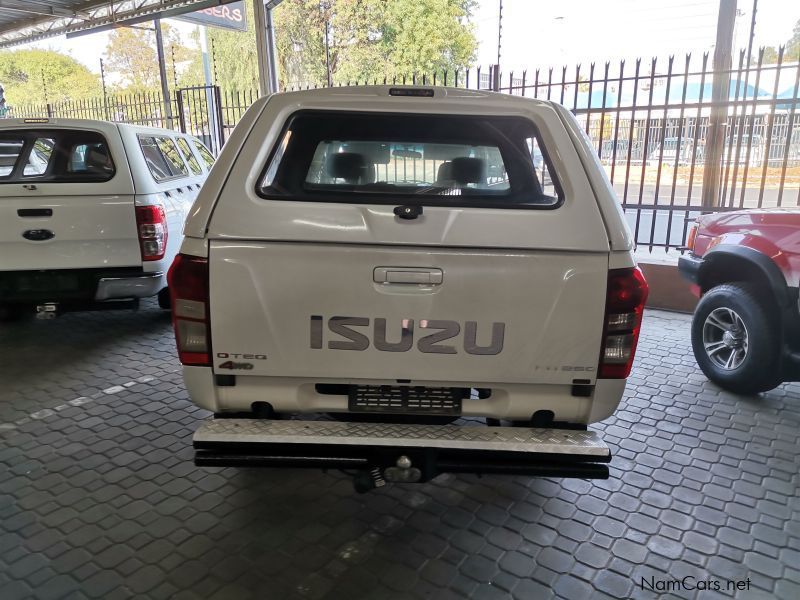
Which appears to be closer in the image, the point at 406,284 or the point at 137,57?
the point at 406,284

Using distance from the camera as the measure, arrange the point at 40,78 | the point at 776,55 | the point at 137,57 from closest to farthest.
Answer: the point at 776,55, the point at 137,57, the point at 40,78

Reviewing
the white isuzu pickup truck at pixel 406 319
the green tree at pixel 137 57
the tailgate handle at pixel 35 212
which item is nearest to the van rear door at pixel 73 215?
the tailgate handle at pixel 35 212

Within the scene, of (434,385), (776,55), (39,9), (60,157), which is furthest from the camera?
(39,9)

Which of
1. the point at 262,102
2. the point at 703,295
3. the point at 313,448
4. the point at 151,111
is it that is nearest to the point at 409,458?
the point at 313,448

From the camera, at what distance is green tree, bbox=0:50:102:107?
49469mm

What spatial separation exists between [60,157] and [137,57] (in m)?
47.9

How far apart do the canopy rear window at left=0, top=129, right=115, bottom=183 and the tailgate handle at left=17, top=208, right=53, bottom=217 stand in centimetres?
33

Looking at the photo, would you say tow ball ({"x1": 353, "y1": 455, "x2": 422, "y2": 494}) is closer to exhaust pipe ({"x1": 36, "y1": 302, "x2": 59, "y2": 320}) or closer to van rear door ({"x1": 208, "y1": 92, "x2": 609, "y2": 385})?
van rear door ({"x1": 208, "y1": 92, "x2": 609, "y2": 385})

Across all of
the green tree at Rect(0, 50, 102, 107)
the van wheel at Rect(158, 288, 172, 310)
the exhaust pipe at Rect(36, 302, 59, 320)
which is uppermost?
the green tree at Rect(0, 50, 102, 107)

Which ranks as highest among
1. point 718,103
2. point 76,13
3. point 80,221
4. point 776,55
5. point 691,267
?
point 76,13

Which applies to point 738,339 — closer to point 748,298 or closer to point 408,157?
point 748,298

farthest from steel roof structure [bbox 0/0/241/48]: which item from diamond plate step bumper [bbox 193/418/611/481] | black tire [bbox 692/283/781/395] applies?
diamond plate step bumper [bbox 193/418/611/481]

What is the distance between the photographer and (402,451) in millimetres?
2443

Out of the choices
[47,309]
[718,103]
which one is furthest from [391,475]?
[718,103]
